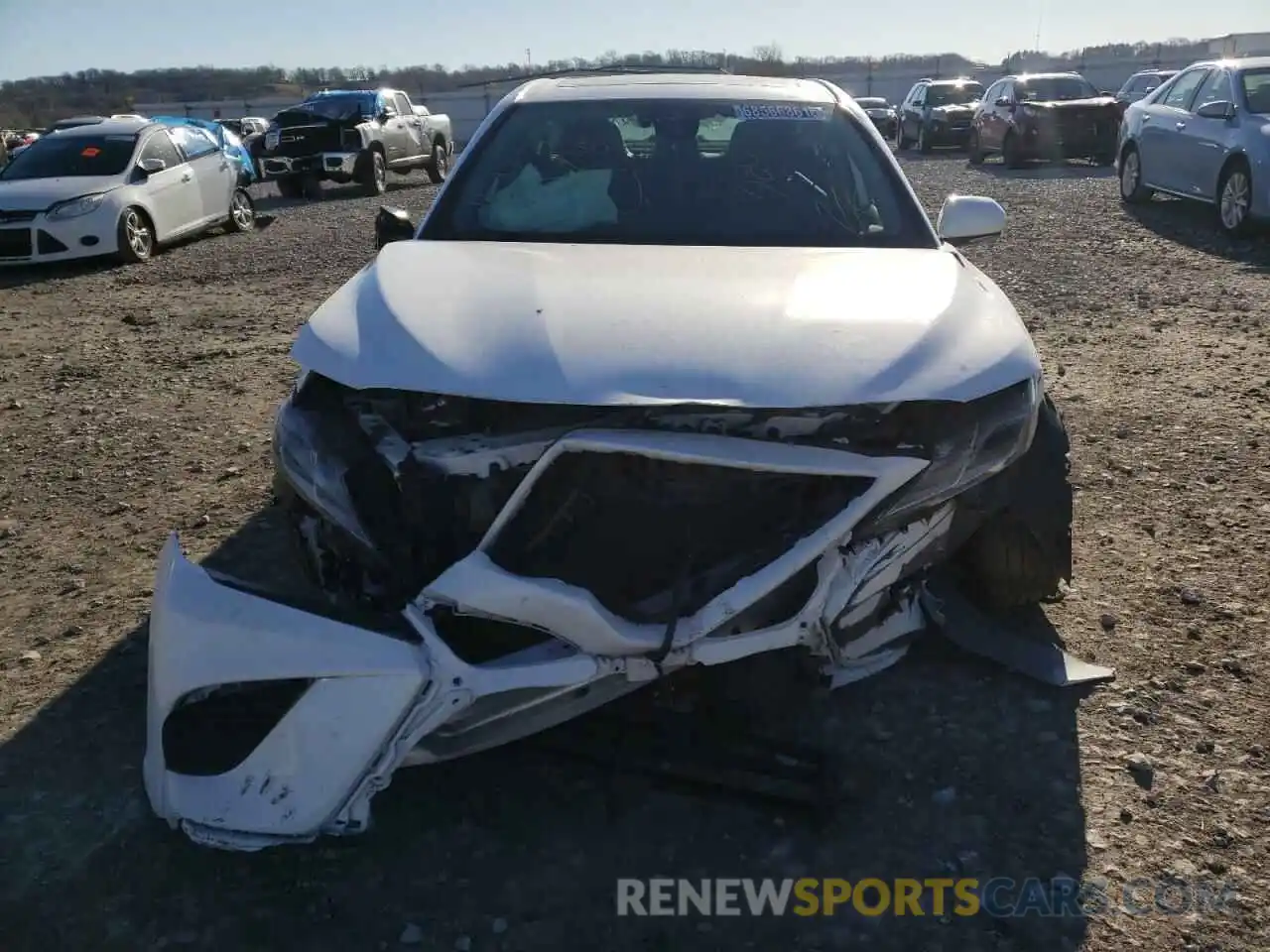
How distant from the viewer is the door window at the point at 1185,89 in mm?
10846

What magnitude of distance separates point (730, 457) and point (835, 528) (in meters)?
0.28

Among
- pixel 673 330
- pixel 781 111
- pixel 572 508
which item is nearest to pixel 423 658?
pixel 572 508

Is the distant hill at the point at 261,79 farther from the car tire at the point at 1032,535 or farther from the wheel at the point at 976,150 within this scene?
the car tire at the point at 1032,535

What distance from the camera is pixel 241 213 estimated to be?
12.8 metres

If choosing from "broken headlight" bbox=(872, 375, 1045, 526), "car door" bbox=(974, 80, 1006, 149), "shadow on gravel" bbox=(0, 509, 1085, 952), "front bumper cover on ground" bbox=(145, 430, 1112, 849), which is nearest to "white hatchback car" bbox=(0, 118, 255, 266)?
"shadow on gravel" bbox=(0, 509, 1085, 952)

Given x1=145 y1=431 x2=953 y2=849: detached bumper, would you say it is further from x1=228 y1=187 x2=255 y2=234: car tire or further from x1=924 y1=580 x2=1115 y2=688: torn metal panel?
x1=228 y1=187 x2=255 y2=234: car tire

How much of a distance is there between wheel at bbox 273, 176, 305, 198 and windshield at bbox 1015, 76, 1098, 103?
12.0 meters

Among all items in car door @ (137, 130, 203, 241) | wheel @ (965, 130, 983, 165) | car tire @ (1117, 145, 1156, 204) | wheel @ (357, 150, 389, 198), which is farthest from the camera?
wheel @ (965, 130, 983, 165)

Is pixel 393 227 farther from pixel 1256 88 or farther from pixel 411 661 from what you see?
pixel 1256 88

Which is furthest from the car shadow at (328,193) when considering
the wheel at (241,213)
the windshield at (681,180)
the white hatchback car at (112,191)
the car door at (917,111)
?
the windshield at (681,180)

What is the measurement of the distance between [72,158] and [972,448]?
37.0ft

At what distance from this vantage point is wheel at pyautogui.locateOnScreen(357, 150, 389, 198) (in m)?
16.7

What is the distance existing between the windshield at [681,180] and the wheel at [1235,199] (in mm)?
7250

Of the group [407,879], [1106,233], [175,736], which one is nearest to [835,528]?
[407,879]
